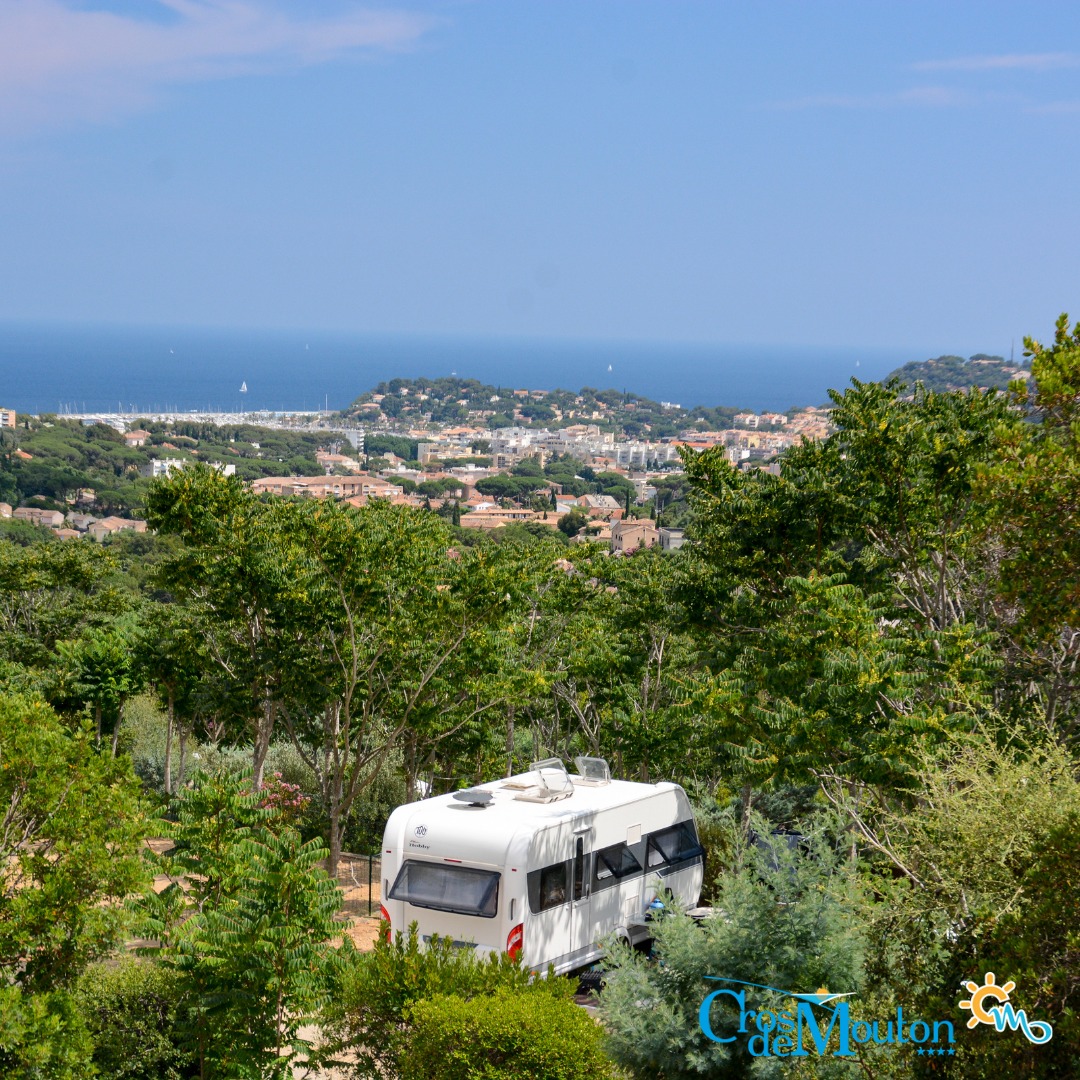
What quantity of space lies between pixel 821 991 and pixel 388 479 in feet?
571

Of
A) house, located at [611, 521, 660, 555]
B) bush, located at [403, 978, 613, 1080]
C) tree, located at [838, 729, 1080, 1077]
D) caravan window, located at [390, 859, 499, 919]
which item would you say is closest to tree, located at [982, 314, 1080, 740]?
tree, located at [838, 729, 1080, 1077]

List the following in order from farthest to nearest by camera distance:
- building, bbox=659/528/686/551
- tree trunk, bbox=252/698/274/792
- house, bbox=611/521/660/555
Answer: house, bbox=611/521/660/555
building, bbox=659/528/686/551
tree trunk, bbox=252/698/274/792

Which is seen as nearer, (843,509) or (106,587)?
(843,509)

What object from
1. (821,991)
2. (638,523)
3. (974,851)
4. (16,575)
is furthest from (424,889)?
(638,523)

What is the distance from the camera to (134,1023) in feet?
25.8

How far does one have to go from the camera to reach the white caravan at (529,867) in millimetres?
9430

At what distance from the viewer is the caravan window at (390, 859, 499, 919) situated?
30.9 feet

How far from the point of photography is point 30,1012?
21.4 ft

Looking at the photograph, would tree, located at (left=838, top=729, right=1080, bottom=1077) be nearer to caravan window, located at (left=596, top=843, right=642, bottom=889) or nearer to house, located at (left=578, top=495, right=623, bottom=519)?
caravan window, located at (left=596, top=843, right=642, bottom=889)

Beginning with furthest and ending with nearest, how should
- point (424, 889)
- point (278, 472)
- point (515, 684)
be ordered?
point (278, 472)
point (515, 684)
point (424, 889)

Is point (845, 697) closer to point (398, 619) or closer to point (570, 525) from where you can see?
point (398, 619)

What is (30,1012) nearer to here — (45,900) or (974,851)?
(45,900)

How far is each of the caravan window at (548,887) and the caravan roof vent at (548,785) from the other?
716mm

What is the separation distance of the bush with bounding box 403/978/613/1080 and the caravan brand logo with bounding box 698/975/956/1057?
78cm
